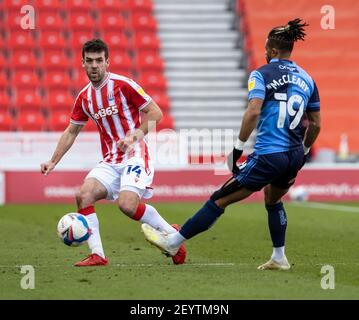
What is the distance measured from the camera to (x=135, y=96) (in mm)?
9102

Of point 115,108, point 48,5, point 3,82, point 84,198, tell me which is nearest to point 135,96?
point 115,108

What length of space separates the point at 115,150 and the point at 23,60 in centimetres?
1521

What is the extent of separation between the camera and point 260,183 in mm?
8203

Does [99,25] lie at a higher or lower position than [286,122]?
higher

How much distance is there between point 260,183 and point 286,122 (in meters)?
0.56

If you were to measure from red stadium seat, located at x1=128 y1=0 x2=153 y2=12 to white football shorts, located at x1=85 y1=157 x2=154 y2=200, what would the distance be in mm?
17203

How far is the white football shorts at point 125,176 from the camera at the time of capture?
8953mm

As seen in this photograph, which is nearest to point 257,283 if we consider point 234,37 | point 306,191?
point 306,191

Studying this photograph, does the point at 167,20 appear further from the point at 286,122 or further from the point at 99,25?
the point at 286,122

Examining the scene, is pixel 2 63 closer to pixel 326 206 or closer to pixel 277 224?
pixel 326 206

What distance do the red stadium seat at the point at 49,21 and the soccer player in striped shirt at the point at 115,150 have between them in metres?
15.8

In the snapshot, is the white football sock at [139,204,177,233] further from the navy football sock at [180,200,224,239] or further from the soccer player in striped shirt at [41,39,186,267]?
the navy football sock at [180,200,224,239]

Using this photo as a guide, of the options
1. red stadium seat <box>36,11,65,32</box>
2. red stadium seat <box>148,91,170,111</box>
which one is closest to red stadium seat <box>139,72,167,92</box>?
red stadium seat <box>148,91,170,111</box>
